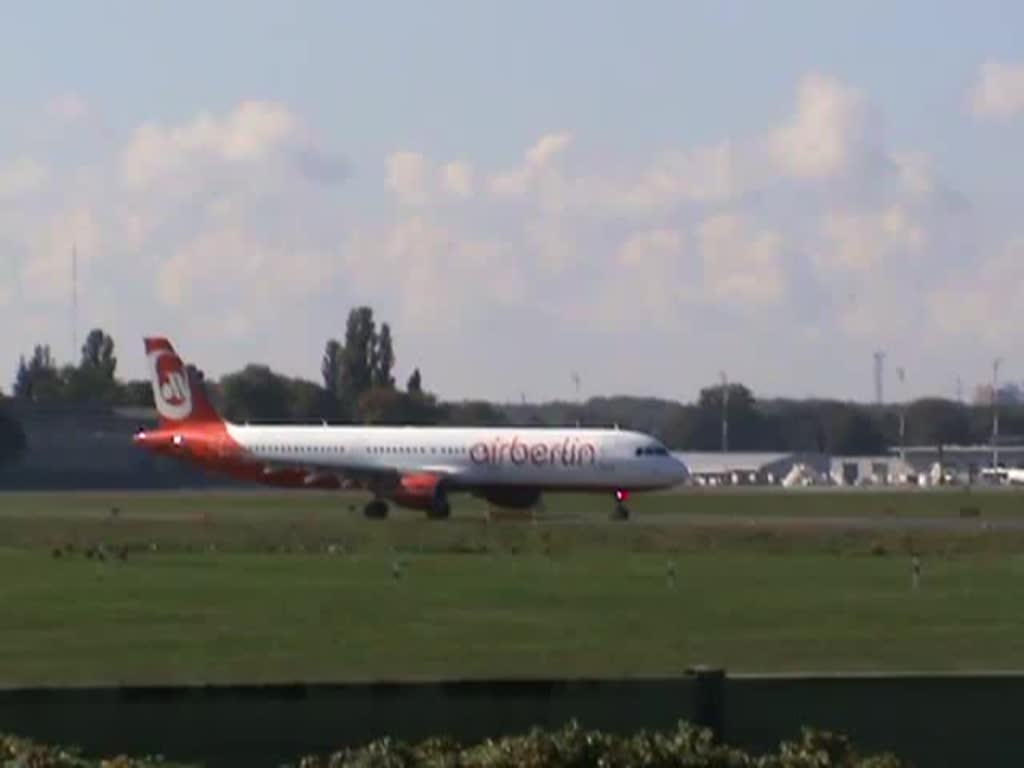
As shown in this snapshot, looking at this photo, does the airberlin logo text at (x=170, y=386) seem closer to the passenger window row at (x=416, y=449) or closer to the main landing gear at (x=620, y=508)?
the passenger window row at (x=416, y=449)

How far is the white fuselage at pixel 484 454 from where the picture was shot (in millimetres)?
79375

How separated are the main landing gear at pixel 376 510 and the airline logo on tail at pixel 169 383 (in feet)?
31.8

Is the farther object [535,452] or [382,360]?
[382,360]

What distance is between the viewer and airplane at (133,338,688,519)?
79375 mm

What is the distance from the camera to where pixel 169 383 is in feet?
288

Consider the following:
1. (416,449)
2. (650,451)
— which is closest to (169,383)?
(416,449)

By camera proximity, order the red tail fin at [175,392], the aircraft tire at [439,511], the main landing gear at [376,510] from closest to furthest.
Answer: the main landing gear at [376,510], the aircraft tire at [439,511], the red tail fin at [175,392]

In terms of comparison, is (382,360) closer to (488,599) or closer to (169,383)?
(169,383)

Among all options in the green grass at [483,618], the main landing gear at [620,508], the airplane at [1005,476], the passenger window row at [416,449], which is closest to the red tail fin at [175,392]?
the passenger window row at [416,449]

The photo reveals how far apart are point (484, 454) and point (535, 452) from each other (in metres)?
1.63

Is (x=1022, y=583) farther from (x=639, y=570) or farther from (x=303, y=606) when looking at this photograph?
(x=303, y=606)

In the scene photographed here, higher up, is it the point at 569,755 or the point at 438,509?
the point at 438,509

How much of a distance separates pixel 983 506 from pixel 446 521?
80.9ft

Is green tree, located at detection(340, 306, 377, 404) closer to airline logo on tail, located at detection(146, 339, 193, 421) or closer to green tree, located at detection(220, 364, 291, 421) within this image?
green tree, located at detection(220, 364, 291, 421)
